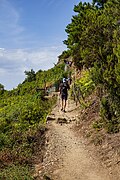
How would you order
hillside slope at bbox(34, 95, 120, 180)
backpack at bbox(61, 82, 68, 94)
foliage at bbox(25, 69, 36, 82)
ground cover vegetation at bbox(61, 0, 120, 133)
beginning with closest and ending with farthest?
1. hillside slope at bbox(34, 95, 120, 180)
2. ground cover vegetation at bbox(61, 0, 120, 133)
3. backpack at bbox(61, 82, 68, 94)
4. foliage at bbox(25, 69, 36, 82)

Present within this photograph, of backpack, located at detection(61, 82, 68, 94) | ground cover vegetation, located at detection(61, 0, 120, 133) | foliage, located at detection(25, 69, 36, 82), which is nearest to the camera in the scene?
ground cover vegetation, located at detection(61, 0, 120, 133)

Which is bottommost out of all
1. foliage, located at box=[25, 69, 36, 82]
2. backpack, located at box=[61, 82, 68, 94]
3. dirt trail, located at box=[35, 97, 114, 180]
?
dirt trail, located at box=[35, 97, 114, 180]

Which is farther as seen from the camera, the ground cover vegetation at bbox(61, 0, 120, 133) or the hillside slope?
the ground cover vegetation at bbox(61, 0, 120, 133)

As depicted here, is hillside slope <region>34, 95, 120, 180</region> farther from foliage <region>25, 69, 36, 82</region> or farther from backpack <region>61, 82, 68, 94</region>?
foliage <region>25, 69, 36, 82</region>

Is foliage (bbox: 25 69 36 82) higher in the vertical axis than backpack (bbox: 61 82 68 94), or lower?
higher

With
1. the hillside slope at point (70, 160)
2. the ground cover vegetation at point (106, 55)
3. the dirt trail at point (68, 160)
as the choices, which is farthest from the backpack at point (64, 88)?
the ground cover vegetation at point (106, 55)

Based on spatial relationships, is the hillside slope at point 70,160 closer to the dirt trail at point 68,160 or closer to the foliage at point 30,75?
the dirt trail at point 68,160

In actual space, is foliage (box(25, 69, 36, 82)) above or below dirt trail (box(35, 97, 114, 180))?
above

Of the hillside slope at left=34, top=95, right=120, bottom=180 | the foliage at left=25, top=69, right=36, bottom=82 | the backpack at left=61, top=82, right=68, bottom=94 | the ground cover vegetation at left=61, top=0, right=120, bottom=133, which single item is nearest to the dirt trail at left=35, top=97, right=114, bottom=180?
the hillside slope at left=34, top=95, right=120, bottom=180

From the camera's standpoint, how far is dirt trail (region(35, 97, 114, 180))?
8.77 meters

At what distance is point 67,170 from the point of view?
9188 millimetres

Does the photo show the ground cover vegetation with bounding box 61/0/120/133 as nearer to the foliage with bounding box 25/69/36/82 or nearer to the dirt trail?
the dirt trail

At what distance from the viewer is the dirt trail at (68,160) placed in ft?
28.8

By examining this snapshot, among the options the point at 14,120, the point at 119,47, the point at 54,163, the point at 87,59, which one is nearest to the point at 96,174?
the point at 54,163
